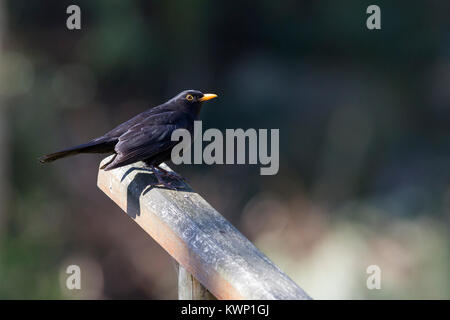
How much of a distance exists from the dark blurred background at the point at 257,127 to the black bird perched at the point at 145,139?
347cm

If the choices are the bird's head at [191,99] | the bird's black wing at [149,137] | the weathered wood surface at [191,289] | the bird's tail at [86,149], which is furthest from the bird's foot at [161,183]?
the bird's head at [191,99]

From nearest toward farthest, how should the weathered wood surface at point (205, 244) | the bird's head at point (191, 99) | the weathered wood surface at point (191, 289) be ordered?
the weathered wood surface at point (205, 244), the weathered wood surface at point (191, 289), the bird's head at point (191, 99)

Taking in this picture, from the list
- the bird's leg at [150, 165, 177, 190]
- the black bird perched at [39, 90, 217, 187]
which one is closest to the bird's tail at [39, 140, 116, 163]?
the black bird perched at [39, 90, 217, 187]

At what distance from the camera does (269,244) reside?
8.41m

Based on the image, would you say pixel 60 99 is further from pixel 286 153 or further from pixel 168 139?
pixel 168 139

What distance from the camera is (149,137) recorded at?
13.9 ft

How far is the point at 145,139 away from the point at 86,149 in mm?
367

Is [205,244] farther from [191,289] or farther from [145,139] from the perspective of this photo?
[145,139]

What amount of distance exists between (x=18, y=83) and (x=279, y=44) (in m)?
4.67

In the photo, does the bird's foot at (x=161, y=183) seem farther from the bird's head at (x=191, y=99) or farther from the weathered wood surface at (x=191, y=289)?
the bird's head at (x=191, y=99)

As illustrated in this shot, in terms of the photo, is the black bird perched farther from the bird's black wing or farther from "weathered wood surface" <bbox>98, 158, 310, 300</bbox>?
"weathered wood surface" <bbox>98, 158, 310, 300</bbox>

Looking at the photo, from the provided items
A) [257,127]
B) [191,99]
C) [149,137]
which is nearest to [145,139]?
[149,137]

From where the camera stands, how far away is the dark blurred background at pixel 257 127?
26.9ft

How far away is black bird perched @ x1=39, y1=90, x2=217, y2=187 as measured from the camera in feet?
12.8
